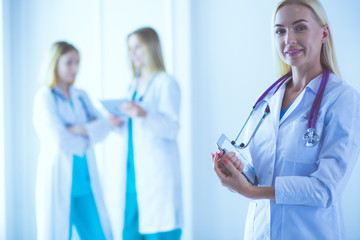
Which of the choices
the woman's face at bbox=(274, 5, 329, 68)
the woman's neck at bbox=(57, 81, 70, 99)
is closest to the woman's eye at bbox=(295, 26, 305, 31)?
the woman's face at bbox=(274, 5, 329, 68)

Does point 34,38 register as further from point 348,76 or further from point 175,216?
point 348,76

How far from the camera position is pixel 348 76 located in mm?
2156

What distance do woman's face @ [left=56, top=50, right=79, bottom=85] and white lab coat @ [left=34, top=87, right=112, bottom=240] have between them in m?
0.10

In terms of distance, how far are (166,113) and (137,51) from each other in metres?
0.47

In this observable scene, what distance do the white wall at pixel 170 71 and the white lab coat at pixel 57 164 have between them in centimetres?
61

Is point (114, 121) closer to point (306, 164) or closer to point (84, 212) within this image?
point (84, 212)

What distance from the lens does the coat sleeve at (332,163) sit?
0.91 m

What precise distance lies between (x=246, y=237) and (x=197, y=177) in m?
1.59

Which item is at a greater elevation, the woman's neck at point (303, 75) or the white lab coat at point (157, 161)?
the woman's neck at point (303, 75)

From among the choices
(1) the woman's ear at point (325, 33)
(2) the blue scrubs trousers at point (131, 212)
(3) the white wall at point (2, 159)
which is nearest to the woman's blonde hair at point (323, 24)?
(1) the woman's ear at point (325, 33)

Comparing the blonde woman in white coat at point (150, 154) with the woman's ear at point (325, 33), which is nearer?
the woman's ear at point (325, 33)

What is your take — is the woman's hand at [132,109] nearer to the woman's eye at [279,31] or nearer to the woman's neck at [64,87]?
the woman's neck at [64,87]

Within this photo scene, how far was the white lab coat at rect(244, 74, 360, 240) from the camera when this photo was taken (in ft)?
3.01

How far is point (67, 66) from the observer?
87.4 inches
